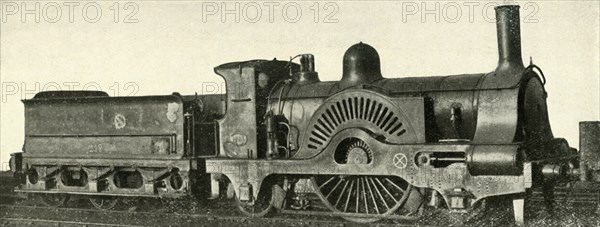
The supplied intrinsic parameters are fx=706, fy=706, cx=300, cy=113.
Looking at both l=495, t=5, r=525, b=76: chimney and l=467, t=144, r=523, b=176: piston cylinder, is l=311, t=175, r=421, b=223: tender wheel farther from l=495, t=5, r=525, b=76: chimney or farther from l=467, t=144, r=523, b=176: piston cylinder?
l=495, t=5, r=525, b=76: chimney

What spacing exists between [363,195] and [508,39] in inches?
109

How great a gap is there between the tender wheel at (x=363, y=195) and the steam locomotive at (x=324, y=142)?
0.8 inches

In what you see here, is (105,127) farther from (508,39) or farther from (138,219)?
(508,39)

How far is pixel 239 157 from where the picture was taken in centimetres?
1036

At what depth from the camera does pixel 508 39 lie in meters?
8.87

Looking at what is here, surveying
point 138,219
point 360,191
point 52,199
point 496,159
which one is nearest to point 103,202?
point 52,199

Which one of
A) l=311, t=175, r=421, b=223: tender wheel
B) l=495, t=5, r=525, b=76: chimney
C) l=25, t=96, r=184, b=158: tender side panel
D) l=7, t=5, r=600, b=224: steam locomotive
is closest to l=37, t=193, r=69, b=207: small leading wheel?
l=7, t=5, r=600, b=224: steam locomotive

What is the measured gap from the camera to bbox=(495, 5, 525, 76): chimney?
8.87 m

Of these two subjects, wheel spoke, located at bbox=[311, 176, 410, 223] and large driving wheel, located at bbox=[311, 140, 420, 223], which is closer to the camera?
large driving wheel, located at bbox=[311, 140, 420, 223]

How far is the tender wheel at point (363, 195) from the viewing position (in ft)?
30.3

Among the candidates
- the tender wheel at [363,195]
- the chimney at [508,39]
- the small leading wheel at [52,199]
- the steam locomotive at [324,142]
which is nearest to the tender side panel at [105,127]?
the steam locomotive at [324,142]

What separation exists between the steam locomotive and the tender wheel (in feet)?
0.06

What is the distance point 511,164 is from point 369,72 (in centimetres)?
254

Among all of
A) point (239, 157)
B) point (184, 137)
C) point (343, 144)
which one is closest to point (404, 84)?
point (343, 144)
